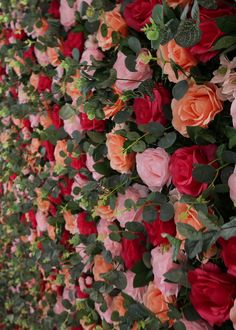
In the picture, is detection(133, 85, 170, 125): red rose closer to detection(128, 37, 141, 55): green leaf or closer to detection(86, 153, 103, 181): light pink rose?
detection(128, 37, 141, 55): green leaf

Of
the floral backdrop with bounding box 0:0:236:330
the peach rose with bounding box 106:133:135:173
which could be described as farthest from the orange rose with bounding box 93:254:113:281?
the peach rose with bounding box 106:133:135:173

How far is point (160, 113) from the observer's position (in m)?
0.90

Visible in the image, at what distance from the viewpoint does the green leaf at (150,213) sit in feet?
3.08

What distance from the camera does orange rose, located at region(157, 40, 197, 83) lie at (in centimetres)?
82

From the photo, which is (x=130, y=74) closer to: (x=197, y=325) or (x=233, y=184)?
(x=233, y=184)

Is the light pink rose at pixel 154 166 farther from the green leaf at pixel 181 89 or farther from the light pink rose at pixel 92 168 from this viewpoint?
the light pink rose at pixel 92 168

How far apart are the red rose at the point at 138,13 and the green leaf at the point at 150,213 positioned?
414 mm

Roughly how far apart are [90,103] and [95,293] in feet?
1.94

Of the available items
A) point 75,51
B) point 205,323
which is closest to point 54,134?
point 75,51

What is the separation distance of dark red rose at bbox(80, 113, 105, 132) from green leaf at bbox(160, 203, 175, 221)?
372mm

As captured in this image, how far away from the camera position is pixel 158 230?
0.95 m

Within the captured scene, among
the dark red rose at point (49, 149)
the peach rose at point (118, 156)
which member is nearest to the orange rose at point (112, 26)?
the peach rose at point (118, 156)

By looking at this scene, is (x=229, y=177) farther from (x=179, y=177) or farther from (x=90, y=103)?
(x=90, y=103)

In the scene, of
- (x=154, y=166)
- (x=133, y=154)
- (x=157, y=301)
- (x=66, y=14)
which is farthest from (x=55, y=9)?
(x=157, y=301)
